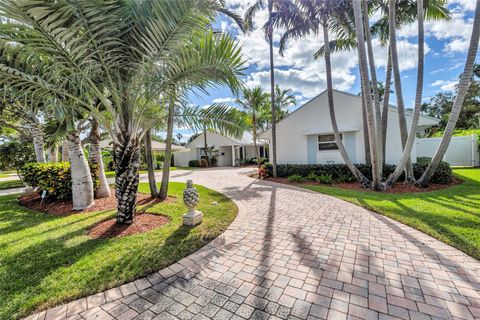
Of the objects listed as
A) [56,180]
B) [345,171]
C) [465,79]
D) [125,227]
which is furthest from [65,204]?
[465,79]

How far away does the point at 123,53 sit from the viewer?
4.55 metres

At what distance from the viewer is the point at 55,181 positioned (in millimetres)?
7691

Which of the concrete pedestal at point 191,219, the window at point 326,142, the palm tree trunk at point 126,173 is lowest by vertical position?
the concrete pedestal at point 191,219

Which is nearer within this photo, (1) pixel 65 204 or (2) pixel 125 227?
(2) pixel 125 227

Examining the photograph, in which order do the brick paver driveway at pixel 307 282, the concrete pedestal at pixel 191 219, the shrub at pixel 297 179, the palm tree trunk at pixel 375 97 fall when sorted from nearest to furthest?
the brick paver driveway at pixel 307 282
the concrete pedestal at pixel 191 219
the palm tree trunk at pixel 375 97
the shrub at pixel 297 179

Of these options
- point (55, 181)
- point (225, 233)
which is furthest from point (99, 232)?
point (55, 181)

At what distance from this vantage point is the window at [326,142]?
13.7 metres

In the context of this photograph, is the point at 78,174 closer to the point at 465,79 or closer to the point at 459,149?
the point at 465,79

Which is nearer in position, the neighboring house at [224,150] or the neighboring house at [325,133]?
the neighboring house at [325,133]

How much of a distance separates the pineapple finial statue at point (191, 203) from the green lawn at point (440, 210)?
4.95 m

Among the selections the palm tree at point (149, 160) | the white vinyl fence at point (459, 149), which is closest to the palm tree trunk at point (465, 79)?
the white vinyl fence at point (459, 149)

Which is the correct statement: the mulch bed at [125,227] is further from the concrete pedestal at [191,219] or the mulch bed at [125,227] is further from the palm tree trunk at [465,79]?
the palm tree trunk at [465,79]

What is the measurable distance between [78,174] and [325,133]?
1298cm

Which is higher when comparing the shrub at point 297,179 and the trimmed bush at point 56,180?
the trimmed bush at point 56,180
